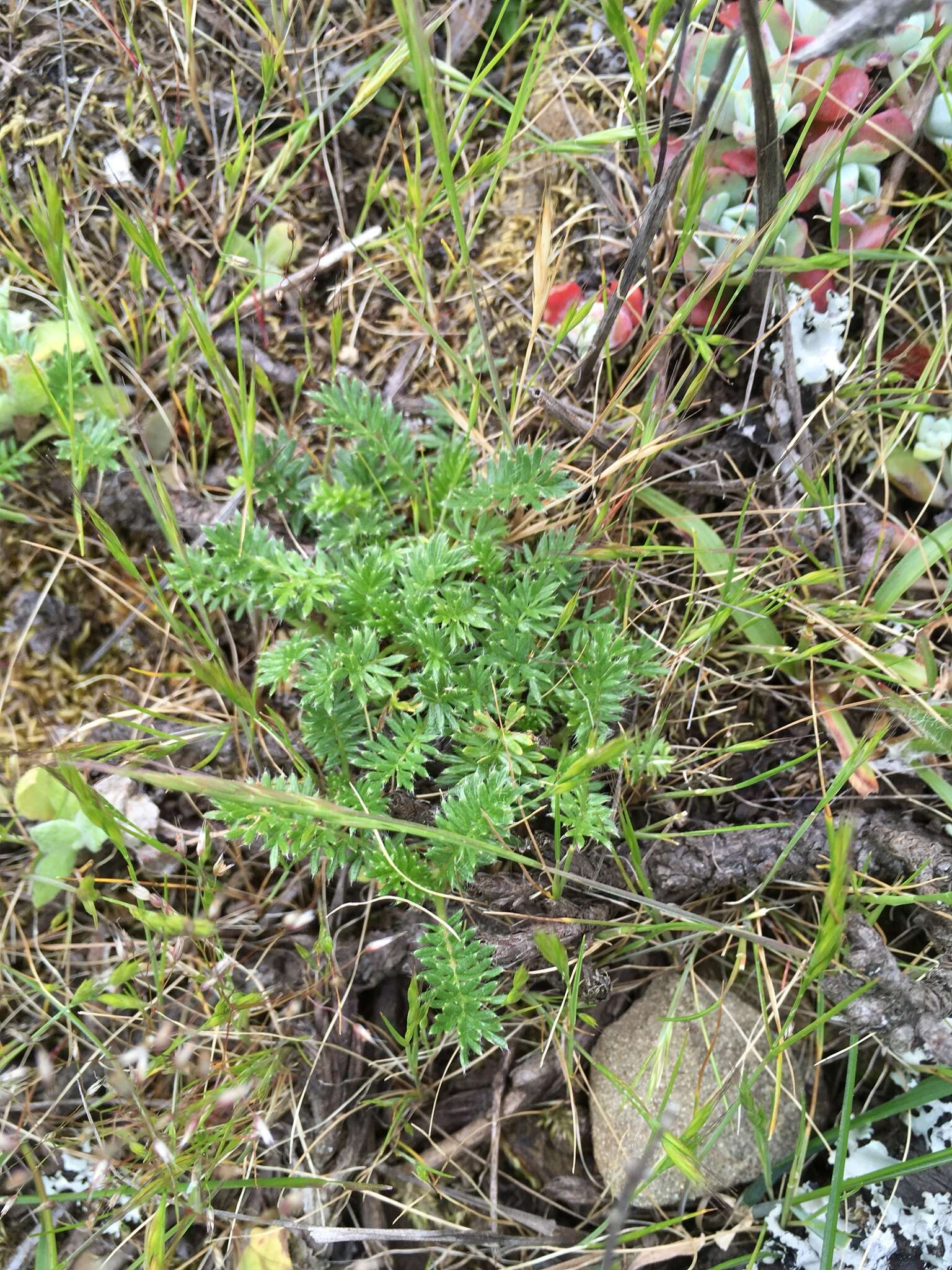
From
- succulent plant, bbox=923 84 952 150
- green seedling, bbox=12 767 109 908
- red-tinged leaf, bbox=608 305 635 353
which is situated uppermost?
succulent plant, bbox=923 84 952 150

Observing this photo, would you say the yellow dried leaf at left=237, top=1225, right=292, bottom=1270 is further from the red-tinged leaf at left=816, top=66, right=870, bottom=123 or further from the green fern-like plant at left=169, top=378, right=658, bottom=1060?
the red-tinged leaf at left=816, top=66, right=870, bottom=123

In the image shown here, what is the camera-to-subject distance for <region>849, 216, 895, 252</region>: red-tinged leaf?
2129 millimetres

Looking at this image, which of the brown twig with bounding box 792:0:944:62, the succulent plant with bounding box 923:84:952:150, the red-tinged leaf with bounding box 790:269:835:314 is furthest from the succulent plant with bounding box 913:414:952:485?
the brown twig with bounding box 792:0:944:62

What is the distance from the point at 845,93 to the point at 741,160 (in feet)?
0.83

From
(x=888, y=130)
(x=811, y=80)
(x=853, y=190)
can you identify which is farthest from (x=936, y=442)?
(x=811, y=80)

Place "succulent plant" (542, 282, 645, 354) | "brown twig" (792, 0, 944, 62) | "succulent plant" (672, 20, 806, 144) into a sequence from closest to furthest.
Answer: "brown twig" (792, 0, 944, 62)
"succulent plant" (672, 20, 806, 144)
"succulent plant" (542, 282, 645, 354)

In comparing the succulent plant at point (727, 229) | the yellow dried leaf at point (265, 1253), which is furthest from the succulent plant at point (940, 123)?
the yellow dried leaf at point (265, 1253)

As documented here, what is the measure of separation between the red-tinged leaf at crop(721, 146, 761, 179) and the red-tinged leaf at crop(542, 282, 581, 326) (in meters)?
0.44

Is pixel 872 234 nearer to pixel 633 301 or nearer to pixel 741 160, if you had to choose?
pixel 741 160

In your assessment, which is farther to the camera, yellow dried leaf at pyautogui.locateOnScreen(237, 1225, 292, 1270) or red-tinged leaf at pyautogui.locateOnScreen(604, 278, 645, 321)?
red-tinged leaf at pyautogui.locateOnScreen(604, 278, 645, 321)

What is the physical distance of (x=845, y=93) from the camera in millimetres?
2051

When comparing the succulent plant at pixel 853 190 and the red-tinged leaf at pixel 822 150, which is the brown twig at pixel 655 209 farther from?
the succulent plant at pixel 853 190

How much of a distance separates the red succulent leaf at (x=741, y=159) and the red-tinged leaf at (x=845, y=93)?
0.53ft

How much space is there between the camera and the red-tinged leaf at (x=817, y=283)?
83.7 inches
